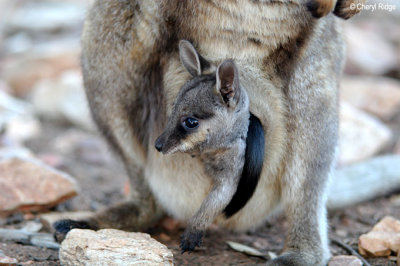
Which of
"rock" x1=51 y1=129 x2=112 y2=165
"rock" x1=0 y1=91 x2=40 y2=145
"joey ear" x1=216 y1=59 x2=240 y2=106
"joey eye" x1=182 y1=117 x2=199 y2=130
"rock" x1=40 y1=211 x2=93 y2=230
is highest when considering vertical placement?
"joey ear" x1=216 y1=59 x2=240 y2=106

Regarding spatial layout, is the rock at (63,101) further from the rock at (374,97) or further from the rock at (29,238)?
the rock at (374,97)

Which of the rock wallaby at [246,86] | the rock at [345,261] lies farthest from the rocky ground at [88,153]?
the rock wallaby at [246,86]

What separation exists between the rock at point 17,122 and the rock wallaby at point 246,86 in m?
1.99

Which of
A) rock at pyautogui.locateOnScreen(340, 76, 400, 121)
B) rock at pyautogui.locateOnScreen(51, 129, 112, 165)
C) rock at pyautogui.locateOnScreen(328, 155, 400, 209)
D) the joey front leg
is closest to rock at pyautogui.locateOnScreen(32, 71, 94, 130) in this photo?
rock at pyautogui.locateOnScreen(51, 129, 112, 165)

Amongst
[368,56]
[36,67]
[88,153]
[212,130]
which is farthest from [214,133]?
[368,56]

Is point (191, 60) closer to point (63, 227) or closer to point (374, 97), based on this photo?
point (63, 227)

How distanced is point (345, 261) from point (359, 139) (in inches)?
82.6

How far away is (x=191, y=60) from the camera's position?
2.73 meters

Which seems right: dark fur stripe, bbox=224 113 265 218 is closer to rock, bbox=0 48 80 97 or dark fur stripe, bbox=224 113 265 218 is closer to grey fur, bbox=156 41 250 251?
grey fur, bbox=156 41 250 251

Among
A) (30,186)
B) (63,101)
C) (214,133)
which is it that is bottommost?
(63,101)

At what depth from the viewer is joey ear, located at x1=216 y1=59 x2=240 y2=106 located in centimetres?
256

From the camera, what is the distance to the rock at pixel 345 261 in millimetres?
2784

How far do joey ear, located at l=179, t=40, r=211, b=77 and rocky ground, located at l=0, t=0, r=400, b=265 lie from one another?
0.92 meters

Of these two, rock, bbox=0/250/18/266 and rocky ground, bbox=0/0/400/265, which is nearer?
rock, bbox=0/250/18/266
